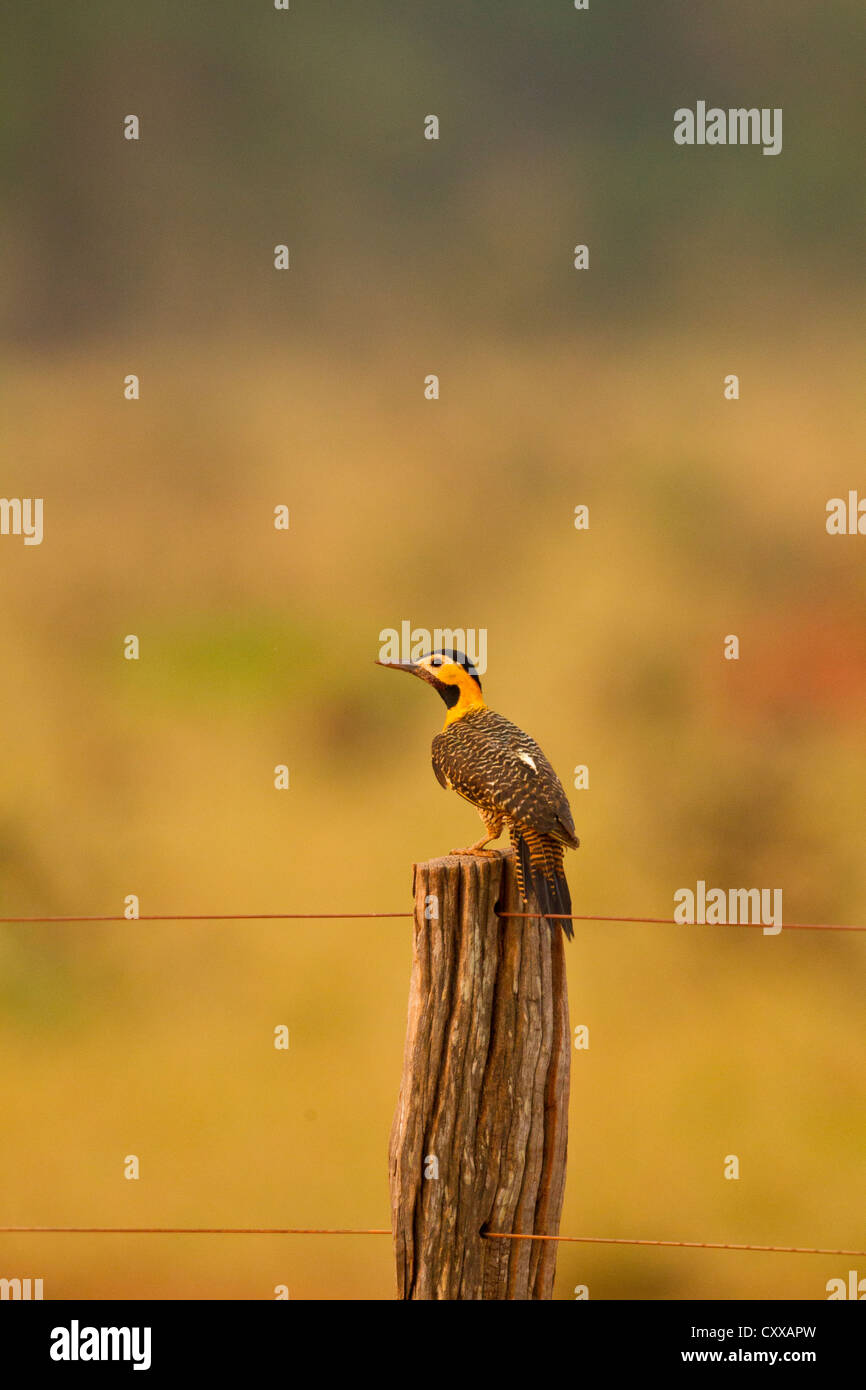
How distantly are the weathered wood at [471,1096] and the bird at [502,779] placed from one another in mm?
149

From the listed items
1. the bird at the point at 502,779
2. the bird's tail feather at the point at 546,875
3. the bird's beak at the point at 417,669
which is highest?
the bird's beak at the point at 417,669

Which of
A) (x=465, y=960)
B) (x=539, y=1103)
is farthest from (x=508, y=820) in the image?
(x=539, y=1103)

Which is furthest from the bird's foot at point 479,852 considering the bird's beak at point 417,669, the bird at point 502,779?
the bird's beak at point 417,669

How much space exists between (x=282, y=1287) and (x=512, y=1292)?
356 centimetres

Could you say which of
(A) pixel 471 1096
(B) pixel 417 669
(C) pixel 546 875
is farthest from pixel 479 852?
(B) pixel 417 669

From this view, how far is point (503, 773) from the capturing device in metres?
2.89

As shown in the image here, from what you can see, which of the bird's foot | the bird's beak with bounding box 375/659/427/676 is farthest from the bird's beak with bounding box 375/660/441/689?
the bird's foot

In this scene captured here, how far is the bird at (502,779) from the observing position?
100 inches

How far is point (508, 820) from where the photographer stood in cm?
278

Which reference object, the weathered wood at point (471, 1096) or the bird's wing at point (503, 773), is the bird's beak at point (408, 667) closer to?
the bird's wing at point (503, 773)

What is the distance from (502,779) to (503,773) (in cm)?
3

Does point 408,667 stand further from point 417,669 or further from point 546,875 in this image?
point 546,875

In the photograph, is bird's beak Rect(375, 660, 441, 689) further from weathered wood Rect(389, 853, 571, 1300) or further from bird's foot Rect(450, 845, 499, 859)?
weathered wood Rect(389, 853, 571, 1300)

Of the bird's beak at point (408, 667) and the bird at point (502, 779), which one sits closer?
the bird at point (502, 779)
